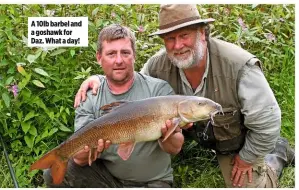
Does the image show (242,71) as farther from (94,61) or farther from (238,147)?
(94,61)

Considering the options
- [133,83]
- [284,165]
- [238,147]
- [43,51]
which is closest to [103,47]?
[133,83]

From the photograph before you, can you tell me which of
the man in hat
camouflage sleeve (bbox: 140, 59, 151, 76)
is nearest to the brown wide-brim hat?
the man in hat

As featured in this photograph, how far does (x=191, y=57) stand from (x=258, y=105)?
0.35m

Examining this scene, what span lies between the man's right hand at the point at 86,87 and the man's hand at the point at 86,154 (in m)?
0.22

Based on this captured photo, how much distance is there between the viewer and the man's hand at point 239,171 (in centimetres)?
272

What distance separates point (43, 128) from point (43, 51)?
367 mm

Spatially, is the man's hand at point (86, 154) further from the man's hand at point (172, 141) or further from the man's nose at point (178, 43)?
the man's nose at point (178, 43)

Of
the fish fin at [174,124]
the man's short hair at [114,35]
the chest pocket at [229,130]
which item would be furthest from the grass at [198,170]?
the man's short hair at [114,35]

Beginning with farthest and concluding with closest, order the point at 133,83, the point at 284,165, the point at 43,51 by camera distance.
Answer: the point at 284,165
the point at 43,51
the point at 133,83

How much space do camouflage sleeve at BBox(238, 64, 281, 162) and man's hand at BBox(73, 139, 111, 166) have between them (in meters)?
0.64

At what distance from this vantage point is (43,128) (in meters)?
2.74

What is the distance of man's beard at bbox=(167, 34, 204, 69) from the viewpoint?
97.1 inches

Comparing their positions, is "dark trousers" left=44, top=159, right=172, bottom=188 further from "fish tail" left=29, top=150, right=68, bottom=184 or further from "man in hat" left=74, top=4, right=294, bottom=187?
"man in hat" left=74, top=4, right=294, bottom=187

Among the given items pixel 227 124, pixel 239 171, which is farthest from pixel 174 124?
pixel 239 171
